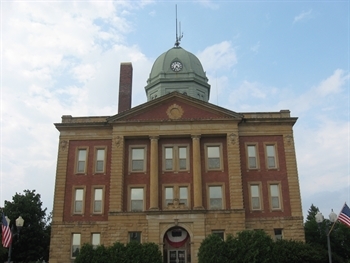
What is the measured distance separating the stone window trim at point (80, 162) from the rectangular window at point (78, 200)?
1880 mm

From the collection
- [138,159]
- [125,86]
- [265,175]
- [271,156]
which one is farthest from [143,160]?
[271,156]

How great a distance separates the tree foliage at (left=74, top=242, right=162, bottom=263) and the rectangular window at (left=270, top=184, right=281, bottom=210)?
499 inches

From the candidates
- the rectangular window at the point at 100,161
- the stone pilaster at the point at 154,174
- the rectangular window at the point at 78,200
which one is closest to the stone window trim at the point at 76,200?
the rectangular window at the point at 78,200

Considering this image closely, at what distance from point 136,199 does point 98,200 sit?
3.76 meters

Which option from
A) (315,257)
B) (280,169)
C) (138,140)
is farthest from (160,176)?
(315,257)

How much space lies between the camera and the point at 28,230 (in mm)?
51625

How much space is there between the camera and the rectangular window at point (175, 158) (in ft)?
134

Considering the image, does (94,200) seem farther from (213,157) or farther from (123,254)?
(213,157)

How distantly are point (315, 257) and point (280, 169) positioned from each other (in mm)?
9324

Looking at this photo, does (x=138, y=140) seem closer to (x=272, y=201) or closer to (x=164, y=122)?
(x=164, y=122)

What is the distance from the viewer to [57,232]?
39250 mm

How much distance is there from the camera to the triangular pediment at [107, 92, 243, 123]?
4125 cm

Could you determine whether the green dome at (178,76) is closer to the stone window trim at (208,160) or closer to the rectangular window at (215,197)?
the stone window trim at (208,160)

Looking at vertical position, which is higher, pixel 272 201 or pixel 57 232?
pixel 272 201
